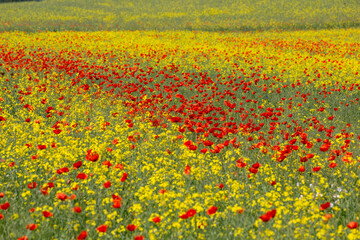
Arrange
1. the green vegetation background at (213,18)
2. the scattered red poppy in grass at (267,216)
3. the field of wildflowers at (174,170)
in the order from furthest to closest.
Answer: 1. the green vegetation background at (213,18)
2. the field of wildflowers at (174,170)
3. the scattered red poppy in grass at (267,216)

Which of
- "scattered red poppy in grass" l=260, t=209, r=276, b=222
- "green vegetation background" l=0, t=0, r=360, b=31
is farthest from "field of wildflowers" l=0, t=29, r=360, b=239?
"green vegetation background" l=0, t=0, r=360, b=31

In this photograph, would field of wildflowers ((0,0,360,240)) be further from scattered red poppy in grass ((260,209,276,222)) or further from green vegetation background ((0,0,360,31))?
green vegetation background ((0,0,360,31))

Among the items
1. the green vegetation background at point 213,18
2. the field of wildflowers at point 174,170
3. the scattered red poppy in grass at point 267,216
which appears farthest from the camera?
the green vegetation background at point 213,18

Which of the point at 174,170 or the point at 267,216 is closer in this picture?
the point at 267,216

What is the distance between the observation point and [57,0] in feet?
169

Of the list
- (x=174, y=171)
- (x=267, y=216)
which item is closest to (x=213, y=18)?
(x=174, y=171)

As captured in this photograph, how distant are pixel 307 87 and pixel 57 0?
167ft

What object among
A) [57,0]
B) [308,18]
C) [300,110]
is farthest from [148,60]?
[57,0]

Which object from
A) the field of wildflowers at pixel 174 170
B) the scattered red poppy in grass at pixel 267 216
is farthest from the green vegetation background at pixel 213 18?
the scattered red poppy in grass at pixel 267 216

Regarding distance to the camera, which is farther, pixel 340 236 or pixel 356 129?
pixel 356 129

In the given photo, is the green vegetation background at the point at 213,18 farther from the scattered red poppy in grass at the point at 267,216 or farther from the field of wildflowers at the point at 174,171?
the scattered red poppy in grass at the point at 267,216

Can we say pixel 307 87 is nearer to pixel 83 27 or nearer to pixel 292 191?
pixel 292 191

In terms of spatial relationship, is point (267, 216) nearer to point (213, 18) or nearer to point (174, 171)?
point (174, 171)

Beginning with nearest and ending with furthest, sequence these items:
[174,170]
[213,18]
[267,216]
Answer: [267,216], [174,170], [213,18]
